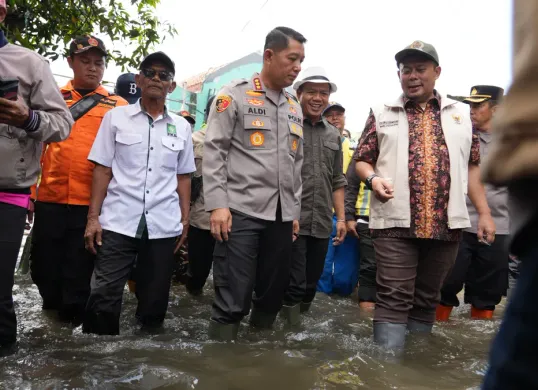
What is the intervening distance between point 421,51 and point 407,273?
1.48 meters

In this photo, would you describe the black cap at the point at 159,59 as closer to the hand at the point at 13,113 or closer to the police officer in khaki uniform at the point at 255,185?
the police officer in khaki uniform at the point at 255,185

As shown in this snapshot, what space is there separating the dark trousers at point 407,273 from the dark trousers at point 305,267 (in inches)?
45.7


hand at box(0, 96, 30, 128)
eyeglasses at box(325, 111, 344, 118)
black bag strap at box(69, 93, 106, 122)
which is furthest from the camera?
eyeglasses at box(325, 111, 344, 118)

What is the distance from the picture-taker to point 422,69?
372 centimetres

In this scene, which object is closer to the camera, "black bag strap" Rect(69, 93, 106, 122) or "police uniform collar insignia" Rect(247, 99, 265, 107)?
"police uniform collar insignia" Rect(247, 99, 265, 107)

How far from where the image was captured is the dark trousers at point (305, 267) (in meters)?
4.71

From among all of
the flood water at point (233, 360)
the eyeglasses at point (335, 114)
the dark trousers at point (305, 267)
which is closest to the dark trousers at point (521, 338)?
the flood water at point (233, 360)

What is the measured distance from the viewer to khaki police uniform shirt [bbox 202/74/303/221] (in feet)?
12.0

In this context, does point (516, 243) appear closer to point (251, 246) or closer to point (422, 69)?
point (251, 246)

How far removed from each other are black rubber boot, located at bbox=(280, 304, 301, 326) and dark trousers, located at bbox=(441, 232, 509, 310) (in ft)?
4.82

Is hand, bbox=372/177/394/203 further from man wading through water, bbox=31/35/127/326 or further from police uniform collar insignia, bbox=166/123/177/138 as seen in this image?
man wading through water, bbox=31/35/127/326

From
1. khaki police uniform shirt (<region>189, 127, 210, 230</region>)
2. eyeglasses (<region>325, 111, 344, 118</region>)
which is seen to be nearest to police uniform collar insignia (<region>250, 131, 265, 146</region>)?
khaki police uniform shirt (<region>189, 127, 210, 230</region>)

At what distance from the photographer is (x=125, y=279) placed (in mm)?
3713

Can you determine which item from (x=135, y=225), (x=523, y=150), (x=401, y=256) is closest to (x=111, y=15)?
(x=135, y=225)
